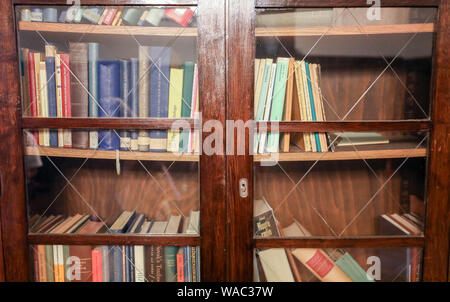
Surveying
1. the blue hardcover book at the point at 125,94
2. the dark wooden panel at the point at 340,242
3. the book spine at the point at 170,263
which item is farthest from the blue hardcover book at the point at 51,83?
the dark wooden panel at the point at 340,242

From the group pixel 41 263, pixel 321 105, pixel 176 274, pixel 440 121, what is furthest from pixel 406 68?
pixel 41 263

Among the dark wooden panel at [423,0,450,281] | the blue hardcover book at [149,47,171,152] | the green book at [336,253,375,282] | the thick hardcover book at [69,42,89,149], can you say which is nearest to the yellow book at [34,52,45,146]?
the thick hardcover book at [69,42,89,149]

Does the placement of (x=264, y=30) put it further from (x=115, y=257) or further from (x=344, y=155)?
(x=115, y=257)

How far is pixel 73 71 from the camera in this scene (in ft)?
3.31

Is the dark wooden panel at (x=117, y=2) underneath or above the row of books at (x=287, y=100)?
above

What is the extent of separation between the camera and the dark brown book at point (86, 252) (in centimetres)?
104

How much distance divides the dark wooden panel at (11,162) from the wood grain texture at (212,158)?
0.62 metres

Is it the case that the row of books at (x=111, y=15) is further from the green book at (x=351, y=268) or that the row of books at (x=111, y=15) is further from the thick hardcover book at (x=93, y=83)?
the green book at (x=351, y=268)

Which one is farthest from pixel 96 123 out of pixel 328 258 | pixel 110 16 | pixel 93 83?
pixel 328 258

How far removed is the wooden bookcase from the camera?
939mm

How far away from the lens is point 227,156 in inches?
37.9

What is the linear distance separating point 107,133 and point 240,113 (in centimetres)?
47

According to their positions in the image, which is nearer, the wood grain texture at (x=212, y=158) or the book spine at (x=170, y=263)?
the wood grain texture at (x=212, y=158)

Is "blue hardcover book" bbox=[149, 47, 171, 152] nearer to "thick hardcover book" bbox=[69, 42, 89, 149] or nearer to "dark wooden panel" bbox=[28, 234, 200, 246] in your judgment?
"thick hardcover book" bbox=[69, 42, 89, 149]
